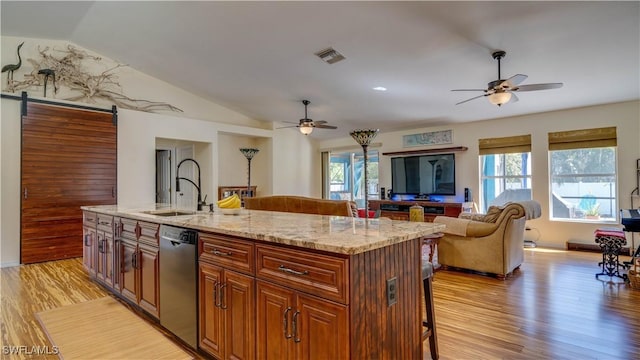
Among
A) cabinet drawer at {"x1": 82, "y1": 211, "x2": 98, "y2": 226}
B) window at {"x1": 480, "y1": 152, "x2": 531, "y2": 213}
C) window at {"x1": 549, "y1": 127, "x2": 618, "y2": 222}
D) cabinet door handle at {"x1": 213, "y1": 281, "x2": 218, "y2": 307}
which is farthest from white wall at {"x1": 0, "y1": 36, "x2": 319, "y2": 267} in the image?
window at {"x1": 549, "y1": 127, "x2": 618, "y2": 222}

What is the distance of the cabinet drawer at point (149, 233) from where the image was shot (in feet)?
8.25

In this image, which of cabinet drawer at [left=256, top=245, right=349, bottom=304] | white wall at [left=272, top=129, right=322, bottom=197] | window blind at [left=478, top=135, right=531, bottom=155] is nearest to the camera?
cabinet drawer at [left=256, top=245, right=349, bottom=304]

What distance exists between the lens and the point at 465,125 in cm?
688

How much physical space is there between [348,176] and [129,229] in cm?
671

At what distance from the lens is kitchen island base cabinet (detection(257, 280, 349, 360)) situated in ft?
4.57

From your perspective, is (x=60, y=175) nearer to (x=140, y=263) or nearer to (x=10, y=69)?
(x=10, y=69)

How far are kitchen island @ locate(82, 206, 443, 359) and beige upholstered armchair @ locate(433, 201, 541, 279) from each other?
2.50 m

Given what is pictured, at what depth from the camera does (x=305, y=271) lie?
59.6 inches

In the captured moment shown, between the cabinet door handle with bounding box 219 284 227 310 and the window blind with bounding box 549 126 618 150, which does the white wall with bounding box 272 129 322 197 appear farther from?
the cabinet door handle with bounding box 219 284 227 310

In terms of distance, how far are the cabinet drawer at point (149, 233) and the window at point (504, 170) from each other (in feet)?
20.2

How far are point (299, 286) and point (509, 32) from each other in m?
3.41

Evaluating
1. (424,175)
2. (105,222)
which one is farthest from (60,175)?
A: (424,175)

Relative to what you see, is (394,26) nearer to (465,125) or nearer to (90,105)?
(465,125)

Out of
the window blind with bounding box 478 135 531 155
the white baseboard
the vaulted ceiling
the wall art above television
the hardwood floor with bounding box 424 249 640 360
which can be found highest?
the vaulted ceiling
